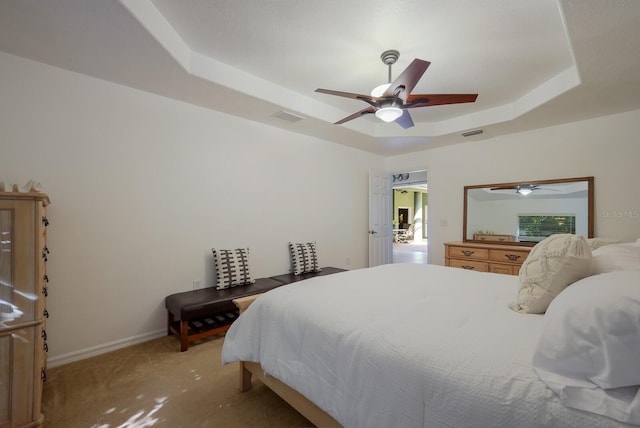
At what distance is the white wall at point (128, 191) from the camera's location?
231 centimetres

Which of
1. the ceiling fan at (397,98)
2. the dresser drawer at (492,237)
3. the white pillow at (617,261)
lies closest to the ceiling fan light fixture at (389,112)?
the ceiling fan at (397,98)

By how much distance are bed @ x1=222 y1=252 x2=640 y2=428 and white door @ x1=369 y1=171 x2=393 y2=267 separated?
3.08 metres

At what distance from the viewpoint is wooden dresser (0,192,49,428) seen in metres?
1.54

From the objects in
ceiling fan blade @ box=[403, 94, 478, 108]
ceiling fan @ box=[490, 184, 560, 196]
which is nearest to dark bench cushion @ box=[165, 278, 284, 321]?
ceiling fan blade @ box=[403, 94, 478, 108]

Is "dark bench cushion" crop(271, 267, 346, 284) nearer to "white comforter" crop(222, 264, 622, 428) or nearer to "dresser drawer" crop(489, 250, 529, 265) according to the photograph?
"white comforter" crop(222, 264, 622, 428)

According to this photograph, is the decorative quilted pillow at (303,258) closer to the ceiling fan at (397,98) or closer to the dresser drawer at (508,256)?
the ceiling fan at (397,98)

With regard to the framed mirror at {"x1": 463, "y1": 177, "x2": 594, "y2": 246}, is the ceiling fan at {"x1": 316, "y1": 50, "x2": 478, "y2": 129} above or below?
above

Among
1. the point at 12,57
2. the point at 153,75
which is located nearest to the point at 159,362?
the point at 153,75

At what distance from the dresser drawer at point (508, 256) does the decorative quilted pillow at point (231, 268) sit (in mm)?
3115

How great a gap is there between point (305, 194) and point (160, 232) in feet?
6.45

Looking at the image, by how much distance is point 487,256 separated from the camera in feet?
12.6

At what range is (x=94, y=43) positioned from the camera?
204cm

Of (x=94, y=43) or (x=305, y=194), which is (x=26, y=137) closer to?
(x=94, y=43)

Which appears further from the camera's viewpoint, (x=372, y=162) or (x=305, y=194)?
(x=372, y=162)
